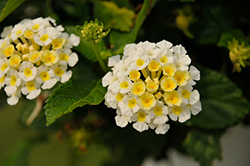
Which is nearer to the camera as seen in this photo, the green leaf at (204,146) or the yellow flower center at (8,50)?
the yellow flower center at (8,50)

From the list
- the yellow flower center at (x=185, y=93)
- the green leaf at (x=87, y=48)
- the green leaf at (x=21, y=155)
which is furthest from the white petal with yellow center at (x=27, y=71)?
the green leaf at (x=21, y=155)

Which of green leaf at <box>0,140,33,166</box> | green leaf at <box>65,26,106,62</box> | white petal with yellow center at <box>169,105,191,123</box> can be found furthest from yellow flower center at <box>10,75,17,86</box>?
green leaf at <box>0,140,33,166</box>

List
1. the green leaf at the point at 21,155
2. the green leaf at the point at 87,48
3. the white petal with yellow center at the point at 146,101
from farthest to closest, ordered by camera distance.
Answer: the green leaf at the point at 21,155
the green leaf at the point at 87,48
the white petal with yellow center at the point at 146,101

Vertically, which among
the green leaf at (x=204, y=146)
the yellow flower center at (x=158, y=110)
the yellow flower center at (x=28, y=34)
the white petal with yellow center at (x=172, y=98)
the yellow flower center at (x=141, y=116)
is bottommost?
the green leaf at (x=204, y=146)

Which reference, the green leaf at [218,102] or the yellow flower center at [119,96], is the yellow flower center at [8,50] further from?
the green leaf at [218,102]

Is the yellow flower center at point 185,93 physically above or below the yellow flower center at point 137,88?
below

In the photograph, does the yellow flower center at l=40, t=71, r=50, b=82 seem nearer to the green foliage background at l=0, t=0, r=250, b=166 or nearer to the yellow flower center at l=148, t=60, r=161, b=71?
the green foliage background at l=0, t=0, r=250, b=166

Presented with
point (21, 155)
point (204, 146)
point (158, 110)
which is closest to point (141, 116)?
point (158, 110)

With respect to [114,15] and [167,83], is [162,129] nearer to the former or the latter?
[167,83]
